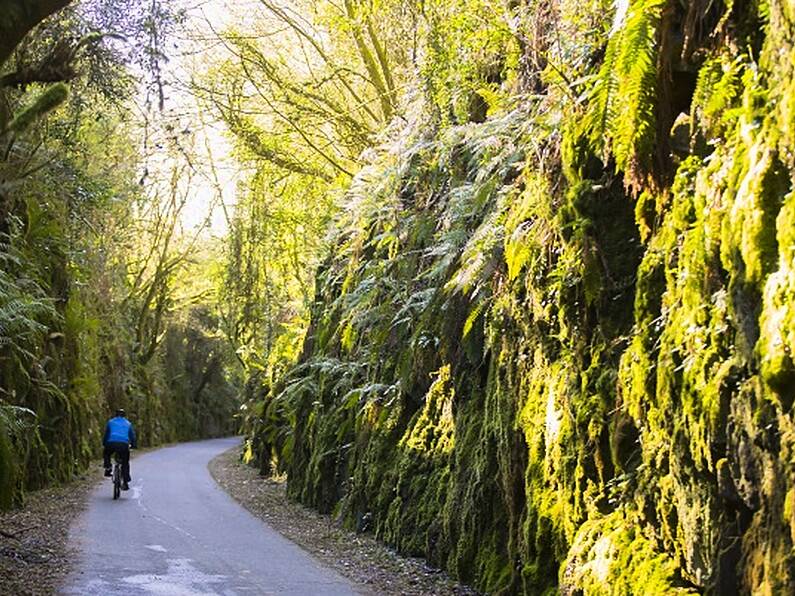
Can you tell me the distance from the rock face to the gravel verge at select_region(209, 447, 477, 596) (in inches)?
11.1

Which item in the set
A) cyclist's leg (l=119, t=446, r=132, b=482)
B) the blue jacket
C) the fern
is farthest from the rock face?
the blue jacket

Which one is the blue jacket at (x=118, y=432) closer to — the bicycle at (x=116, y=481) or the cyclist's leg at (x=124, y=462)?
the cyclist's leg at (x=124, y=462)

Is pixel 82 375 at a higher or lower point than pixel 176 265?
lower

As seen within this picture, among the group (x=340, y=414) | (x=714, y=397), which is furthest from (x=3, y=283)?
(x=714, y=397)

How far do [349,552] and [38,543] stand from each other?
13.6 feet

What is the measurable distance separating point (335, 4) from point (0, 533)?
42.4 feet

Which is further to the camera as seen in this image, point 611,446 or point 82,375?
point 82,375

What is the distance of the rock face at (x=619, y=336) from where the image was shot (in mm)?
5109

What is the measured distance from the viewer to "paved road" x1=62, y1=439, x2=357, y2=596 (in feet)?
32.0

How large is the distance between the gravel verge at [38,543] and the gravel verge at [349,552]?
325cm

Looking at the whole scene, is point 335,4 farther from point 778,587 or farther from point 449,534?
point 778,587

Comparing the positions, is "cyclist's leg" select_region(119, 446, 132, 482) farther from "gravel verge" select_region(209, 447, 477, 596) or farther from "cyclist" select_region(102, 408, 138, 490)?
"gravel verge" select_region(209, 447, 477, 596)

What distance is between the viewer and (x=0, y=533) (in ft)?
39.0

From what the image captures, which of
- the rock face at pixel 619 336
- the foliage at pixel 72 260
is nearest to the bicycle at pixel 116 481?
the foliage at pixel 72 260
